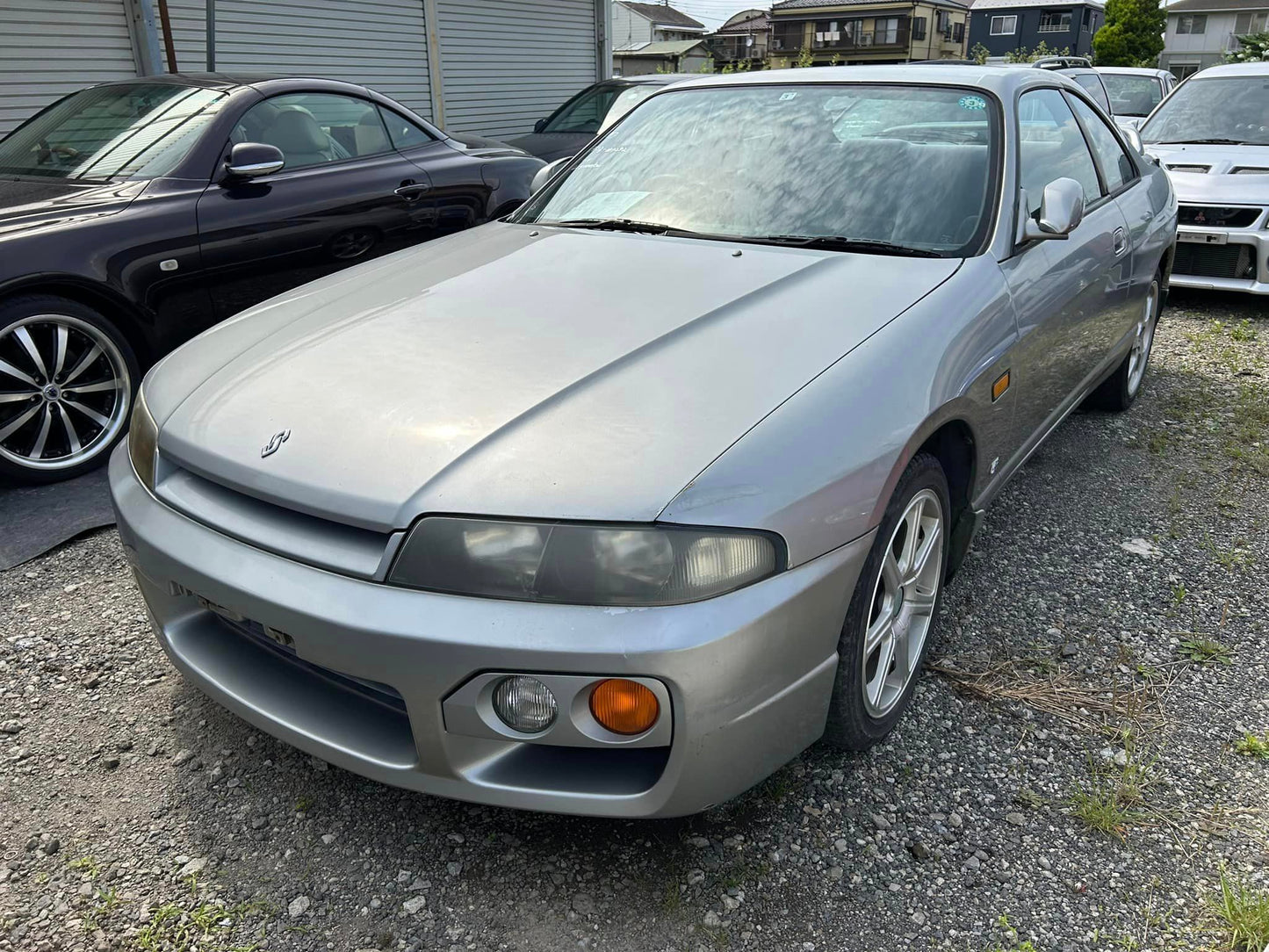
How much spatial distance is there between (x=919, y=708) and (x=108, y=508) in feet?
9.50

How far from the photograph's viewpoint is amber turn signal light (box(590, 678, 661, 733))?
1.69 metres

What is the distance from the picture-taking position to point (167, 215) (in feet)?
13.3

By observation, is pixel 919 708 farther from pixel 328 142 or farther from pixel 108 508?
pixel 328 142

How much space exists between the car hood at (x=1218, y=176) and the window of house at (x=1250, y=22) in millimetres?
64724

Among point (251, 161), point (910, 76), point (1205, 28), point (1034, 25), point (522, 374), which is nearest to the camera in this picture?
point (522, 374)

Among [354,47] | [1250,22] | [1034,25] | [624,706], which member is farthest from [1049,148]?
[1250,22]

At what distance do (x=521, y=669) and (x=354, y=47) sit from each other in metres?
11.2

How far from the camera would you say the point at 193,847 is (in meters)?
2.05

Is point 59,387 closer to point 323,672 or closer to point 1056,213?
point 323,672

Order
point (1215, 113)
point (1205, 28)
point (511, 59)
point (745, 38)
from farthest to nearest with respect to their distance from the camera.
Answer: point (745, 38) < point (1205, 28) < point (511, 59) < point (1215, 113)

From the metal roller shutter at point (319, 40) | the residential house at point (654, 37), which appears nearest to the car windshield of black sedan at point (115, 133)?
the metal roller shutter at point (319, 40)

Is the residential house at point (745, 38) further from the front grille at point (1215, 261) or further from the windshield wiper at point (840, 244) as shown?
the windshield wiper at point (840, 244)

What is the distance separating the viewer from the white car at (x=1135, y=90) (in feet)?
37.2

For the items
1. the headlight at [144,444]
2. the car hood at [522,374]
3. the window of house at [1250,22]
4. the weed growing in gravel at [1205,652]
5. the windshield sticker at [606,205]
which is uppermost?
the window of house at [1250,22]
